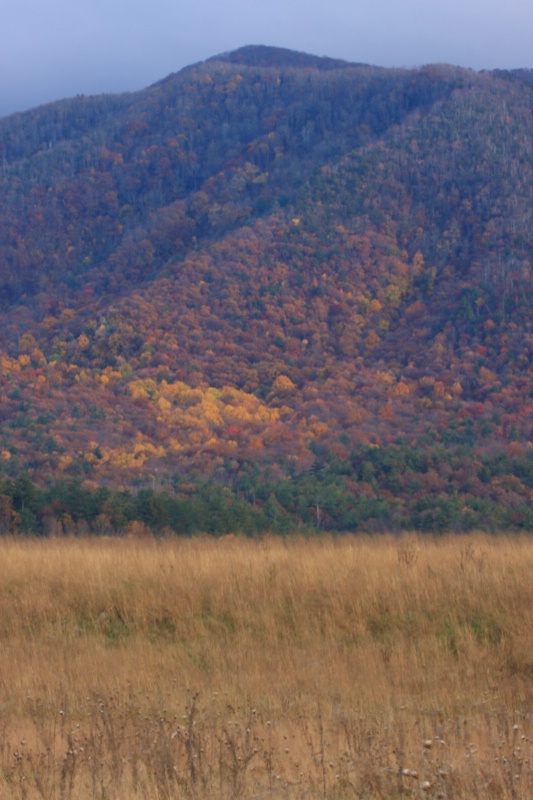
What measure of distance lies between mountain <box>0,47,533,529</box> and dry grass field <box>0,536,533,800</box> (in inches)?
520

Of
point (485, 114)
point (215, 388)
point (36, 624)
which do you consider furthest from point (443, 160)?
point (36, 624)

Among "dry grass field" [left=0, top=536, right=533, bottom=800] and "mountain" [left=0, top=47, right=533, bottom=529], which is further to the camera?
"mountain" [left=0, top=47, right=533, bottom=529]

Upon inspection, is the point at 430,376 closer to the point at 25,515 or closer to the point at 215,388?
the point at 215,388

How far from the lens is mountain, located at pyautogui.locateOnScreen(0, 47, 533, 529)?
32.9 m

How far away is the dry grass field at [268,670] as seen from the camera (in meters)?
4.18

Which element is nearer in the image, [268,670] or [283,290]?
[268,670]

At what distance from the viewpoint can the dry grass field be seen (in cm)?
418

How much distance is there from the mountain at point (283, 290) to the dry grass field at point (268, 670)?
13219 mm

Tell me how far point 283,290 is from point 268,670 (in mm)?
50757

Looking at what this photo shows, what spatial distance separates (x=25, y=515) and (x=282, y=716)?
1089 cm

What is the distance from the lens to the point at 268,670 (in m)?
6.14

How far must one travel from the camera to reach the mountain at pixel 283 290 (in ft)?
108

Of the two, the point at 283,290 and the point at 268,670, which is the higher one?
the point at 268,670

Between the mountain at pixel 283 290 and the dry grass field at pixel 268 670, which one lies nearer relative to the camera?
the dry grass field at pixel 268 670
